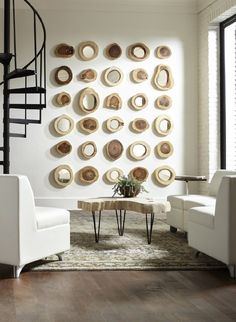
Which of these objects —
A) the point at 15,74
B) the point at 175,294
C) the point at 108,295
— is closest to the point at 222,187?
the point at 175,294

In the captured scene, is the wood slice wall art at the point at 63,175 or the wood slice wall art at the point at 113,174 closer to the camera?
the wood slice wall art at the point at 63,175

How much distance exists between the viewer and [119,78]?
9203mm

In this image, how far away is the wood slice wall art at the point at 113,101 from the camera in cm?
916

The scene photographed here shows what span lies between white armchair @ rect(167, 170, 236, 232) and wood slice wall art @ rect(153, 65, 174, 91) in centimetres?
322

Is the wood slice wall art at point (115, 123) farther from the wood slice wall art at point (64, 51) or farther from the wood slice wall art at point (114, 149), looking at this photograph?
the wood slice wall art at point (64, 51)

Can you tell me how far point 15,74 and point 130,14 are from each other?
333 cm

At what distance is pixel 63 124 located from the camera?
906 centimetres

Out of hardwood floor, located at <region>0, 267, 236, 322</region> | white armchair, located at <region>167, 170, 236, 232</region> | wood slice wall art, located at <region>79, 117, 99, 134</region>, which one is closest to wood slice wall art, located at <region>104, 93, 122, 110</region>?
wood slice wall art, located at <region>79, 117, 99, 134</region>

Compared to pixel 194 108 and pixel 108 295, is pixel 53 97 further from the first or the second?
pixel 108 295

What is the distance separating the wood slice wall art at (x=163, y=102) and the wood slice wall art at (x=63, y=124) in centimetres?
156

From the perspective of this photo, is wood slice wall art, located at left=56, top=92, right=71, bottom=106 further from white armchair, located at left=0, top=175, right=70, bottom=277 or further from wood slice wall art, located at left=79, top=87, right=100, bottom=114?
white armchair, located at left=0, top=175, right=70, bottom=277

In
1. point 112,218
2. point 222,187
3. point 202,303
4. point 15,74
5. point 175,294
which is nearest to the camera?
point 202,303

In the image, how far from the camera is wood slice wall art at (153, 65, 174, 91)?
9.28 m

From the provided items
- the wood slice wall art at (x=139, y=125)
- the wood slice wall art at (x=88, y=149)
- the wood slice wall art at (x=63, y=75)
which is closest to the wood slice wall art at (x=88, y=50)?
the wood slice wall art at (x=63, y=75)
